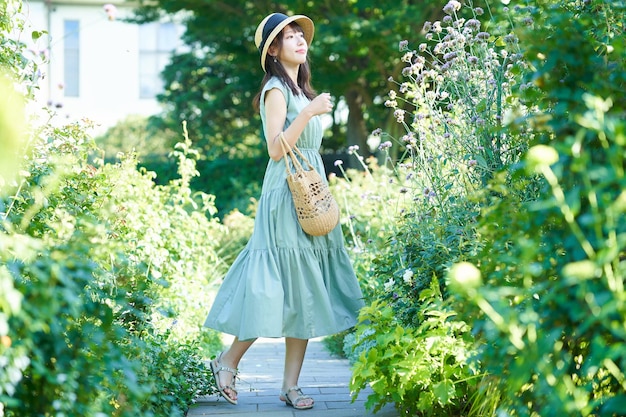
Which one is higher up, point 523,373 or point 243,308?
point 523,373

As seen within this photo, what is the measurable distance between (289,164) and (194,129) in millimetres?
11989

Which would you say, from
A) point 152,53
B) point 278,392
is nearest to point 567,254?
point 278,392

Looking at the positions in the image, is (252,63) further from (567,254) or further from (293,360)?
(567,254)

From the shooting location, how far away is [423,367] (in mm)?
2504

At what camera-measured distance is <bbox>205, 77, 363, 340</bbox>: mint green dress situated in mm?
3146

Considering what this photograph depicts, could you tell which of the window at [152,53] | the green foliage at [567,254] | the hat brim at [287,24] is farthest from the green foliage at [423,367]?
the window at [152,53]

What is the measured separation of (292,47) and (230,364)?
55.1 inches

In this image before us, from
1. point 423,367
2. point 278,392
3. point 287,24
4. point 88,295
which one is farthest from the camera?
point 278,392

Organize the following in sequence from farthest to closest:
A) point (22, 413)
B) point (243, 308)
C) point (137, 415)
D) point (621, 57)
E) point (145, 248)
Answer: point (145, 248) → point (243, 308) → point (137, 415) → point (621, 57) → point (22, 413)

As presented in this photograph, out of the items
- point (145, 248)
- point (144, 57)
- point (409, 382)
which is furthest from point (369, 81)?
point (409, 382)

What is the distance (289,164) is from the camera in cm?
325

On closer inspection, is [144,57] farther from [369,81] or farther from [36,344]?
[36,344]

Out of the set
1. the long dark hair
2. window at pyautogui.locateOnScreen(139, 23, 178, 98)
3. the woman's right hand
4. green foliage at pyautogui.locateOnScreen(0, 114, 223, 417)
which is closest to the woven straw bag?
the woman's right hand

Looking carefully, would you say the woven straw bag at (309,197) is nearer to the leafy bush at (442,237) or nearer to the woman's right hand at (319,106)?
the woman's right hand at (319,106)
